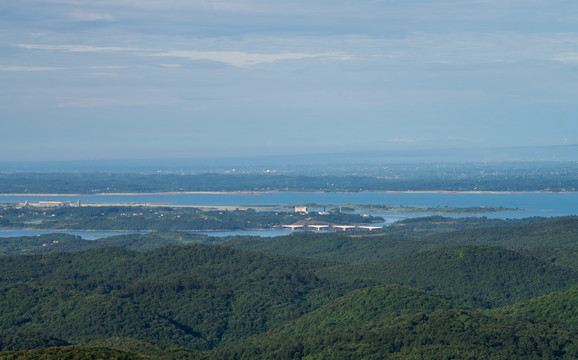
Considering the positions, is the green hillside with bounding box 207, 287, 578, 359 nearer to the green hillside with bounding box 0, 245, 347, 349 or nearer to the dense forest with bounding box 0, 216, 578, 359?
the dense forest with bounding box 0, 216, 578, 359

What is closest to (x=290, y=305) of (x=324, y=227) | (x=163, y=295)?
(x=163, y=295)

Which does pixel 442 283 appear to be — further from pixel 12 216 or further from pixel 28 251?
pixel 12 216

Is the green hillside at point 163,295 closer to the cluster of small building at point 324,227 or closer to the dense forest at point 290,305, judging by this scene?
the dense forest at point 290,305

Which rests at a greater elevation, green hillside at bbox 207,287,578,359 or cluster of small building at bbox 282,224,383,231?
green hillside at bbox 207,287,578,359

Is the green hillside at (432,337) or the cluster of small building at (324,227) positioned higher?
the green hillside at (432,337)

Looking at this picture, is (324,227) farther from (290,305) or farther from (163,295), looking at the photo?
(163,295)

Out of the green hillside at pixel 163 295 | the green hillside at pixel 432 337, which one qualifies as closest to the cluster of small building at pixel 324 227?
the green hillside at pixel 163 295

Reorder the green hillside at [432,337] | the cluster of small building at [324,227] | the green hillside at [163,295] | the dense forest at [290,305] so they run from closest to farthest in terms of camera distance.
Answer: the green hillside at [432,337], the dense forest at [290,305], the green hillside at [163,295], the cluster of small building at [324,227]

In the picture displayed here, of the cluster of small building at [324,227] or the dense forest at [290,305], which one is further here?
the cluster of small building at [324,227]

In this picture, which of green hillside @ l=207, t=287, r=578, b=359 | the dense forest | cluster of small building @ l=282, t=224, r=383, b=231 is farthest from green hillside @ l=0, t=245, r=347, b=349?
cluster of small building @ l=282, t=224, r=383, b=231
